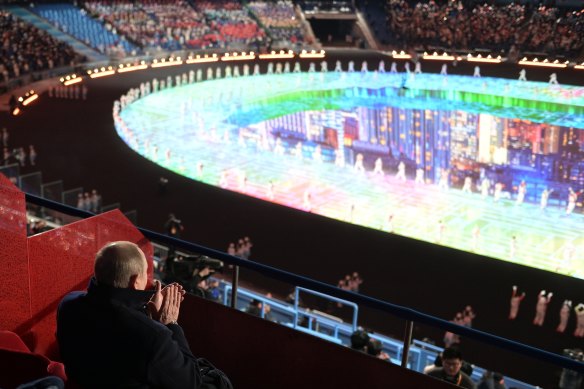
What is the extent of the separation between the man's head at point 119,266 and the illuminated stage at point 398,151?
1473cm

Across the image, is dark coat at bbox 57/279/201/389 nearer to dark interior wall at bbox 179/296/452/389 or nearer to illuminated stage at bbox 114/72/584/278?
dark interior wall at bbox 179/296/452/389

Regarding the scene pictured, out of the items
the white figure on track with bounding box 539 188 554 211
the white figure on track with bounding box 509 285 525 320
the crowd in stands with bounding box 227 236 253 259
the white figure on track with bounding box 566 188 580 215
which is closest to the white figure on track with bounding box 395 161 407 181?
the white figure on track with bounding box 539 188 554 211

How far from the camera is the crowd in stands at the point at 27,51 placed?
1516 inches

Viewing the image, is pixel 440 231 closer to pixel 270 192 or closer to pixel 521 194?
pixel 521 194

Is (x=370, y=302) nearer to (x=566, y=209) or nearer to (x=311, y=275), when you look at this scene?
(x=311, y=275)

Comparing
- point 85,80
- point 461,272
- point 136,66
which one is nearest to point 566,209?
point 461,272

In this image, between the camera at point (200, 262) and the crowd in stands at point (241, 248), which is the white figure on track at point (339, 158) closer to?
the crowd in stands at point (241, 248)

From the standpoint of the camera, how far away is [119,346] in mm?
3492

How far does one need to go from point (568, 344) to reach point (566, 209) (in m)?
7.97

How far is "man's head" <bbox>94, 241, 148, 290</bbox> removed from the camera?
3.58 meters

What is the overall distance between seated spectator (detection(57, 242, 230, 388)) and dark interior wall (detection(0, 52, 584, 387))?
1049 cm

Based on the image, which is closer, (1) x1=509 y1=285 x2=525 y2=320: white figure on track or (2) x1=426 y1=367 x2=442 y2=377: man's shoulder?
(2) x1=426 y1=367 x2=442 y2=377: man's shoulder

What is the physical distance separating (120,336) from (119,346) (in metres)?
0.05

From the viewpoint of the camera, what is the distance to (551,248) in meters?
18.0
